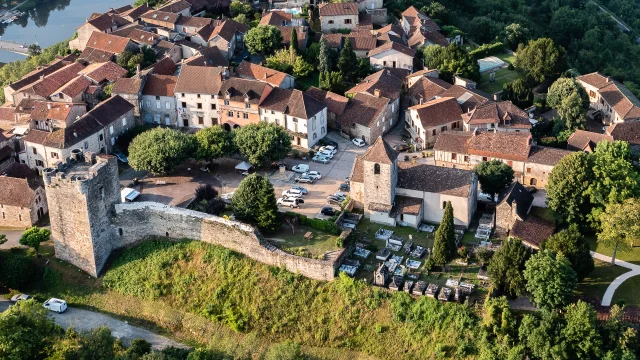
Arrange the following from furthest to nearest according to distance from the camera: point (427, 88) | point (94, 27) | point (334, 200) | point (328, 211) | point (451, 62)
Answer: point (94, 27)
point (451, 62)
point (427, 88)
point (334, 200)
point (328, 211)

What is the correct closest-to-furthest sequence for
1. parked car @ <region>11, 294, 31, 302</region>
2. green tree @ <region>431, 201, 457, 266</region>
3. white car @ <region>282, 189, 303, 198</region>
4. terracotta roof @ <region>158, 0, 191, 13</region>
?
green tree @ <region>431, 201, 457, 266</region> → parked car @ <region>11, 294, 31, 302</region> → white car @ <region>282, 189, 303, 198</region> → terracotta roof @ <region>158, 0, 191, 13</region>

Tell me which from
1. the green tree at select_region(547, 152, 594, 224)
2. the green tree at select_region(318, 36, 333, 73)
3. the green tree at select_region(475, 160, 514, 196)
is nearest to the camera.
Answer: the green tree at select_region(547, 152, 594, 224)

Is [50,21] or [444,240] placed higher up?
[444,240]

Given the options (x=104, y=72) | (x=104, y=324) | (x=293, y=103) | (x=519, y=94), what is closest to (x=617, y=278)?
(x=519, y=94)

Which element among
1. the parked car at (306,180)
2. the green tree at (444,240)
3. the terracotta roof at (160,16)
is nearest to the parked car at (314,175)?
the parked car at (306,180)

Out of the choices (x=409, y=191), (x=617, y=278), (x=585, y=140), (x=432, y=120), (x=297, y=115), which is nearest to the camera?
(x=617, y=278)

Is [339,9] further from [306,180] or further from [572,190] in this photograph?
[572,190]

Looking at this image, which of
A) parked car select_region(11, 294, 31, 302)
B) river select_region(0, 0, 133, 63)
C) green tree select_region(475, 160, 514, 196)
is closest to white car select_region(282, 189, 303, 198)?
green tree select_region(475, 160, 514, 196)

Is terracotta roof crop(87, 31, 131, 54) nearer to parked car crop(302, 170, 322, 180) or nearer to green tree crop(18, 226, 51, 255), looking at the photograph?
parked car crop(302, 170, 322, 180)

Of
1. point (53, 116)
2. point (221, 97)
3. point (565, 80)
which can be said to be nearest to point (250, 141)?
A: point (221, 97)
